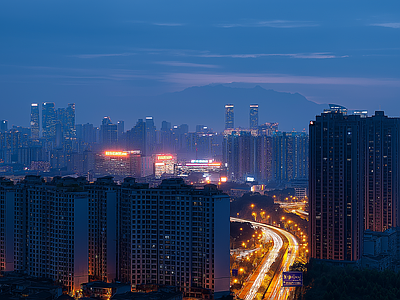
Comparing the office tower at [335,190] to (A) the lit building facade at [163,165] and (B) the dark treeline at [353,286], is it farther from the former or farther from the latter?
(A) the lit building facade at [163,165]

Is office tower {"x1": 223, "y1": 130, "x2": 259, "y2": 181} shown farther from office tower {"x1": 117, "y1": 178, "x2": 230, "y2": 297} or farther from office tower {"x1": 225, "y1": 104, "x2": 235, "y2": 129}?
office tower {"x1": 117, "y1": 178, "x2": 230, "y2": 297}

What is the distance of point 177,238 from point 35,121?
62.2m

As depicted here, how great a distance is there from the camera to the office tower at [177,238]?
47.5 feet

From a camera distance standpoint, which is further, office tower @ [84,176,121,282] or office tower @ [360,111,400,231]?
office tower @ [360,111,400,231]

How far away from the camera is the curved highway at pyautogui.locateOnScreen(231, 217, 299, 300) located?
16250 mm

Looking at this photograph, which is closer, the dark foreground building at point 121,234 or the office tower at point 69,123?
the dark foreground building at point 121,234

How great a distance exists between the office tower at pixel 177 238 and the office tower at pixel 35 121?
197 feet

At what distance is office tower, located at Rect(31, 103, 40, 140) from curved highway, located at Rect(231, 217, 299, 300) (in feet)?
161

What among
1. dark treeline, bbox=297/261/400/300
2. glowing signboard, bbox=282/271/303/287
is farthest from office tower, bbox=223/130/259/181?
glowing signboard, bbox=282/271/303/287

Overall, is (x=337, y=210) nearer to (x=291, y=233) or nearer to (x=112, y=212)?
(x=291, y=233)

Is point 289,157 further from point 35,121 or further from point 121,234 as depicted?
point 121,234

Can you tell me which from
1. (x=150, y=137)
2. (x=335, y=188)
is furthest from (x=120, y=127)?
(x=335, y=188)

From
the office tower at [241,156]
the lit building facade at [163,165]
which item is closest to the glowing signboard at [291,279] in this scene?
the lit building facade at [163,165]

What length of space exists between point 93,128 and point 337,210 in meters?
56.1
